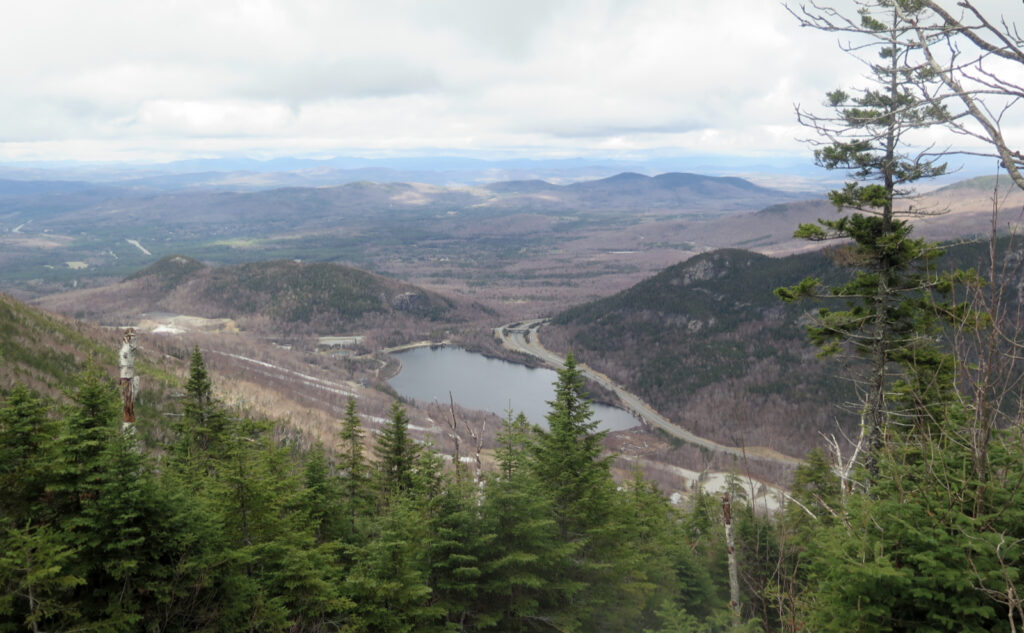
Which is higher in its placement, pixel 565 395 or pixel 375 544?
pixel 565 395

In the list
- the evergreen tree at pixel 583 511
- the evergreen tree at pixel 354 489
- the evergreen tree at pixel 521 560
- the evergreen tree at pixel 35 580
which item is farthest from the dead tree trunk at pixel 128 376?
the evergreen tree at pixel 583 511

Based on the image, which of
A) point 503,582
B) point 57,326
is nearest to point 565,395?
point 503,582

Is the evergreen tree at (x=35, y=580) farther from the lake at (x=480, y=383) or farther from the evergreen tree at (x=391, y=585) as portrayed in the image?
the lake at (x=480, y=383)

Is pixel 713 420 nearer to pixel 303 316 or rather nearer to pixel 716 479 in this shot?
pixel 716 479

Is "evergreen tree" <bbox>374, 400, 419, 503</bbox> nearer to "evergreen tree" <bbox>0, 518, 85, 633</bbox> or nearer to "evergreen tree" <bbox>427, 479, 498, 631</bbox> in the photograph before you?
"evergreen tree" <bbox>427, 479, 498, 631</bbox>

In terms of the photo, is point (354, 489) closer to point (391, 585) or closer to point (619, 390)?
point (391, 585)

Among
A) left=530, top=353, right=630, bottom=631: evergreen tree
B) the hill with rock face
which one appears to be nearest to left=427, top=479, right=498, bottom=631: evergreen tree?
left=530, top=353, right=630, bottom=631: evergreen tree

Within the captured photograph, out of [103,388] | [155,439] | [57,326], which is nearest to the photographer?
[103,388]
